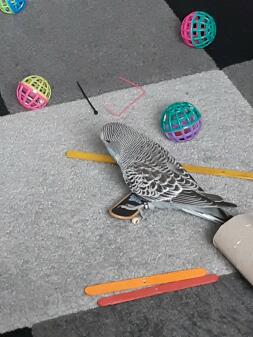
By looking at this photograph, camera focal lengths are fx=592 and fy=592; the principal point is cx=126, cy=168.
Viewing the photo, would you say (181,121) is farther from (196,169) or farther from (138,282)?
(138,282)

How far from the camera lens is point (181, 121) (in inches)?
51.9

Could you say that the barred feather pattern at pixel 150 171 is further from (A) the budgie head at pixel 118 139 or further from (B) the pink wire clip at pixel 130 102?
(B) the pink wire clip at pixel 130 102

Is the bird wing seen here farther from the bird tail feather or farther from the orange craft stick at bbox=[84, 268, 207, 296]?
the orange craft stick at bbox=[84, 268, 207, 296]

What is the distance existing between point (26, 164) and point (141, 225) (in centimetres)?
32

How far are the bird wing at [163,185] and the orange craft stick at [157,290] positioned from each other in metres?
0.14

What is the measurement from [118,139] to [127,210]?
0.16 metres

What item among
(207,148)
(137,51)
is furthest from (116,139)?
(137,51)

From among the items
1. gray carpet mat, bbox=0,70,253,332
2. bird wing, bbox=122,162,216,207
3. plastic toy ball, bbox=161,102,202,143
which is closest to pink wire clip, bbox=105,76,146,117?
gray carpet mat, bbox=0,70,253,332

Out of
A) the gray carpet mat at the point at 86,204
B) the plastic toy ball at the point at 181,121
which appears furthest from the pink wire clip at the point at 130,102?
the plastic toy ball at the point at 181,121

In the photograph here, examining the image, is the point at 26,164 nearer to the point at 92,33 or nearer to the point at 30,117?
the point at 30,117

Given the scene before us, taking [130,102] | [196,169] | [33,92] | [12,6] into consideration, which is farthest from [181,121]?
[12,6]

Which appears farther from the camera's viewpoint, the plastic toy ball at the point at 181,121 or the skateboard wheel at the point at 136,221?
the plastic toy ball at the point at 181,121

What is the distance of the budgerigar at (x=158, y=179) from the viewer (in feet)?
3.75

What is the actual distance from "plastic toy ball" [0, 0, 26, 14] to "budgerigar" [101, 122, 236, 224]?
2.40 feet
